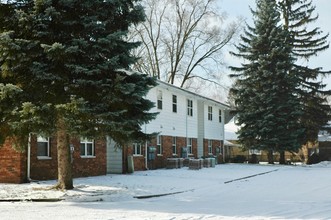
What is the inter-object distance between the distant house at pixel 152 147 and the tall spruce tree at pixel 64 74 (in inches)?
61.3

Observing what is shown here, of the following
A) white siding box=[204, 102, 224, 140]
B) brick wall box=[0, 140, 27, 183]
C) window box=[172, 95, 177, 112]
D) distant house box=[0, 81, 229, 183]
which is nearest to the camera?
brick wall box=[0, 140, 27, 183]

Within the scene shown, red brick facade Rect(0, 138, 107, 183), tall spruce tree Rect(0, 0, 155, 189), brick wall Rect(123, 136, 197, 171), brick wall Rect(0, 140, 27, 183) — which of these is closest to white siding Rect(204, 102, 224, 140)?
brick wall Rect(123, 136, 197, 171)

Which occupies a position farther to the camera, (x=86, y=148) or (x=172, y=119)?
(x=172, y=119)

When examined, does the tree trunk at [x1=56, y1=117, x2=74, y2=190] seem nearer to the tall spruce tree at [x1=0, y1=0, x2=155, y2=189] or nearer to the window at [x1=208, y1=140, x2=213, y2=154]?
the tall spruce tree at [x1=0, y1=0, x2=155, y2=189]

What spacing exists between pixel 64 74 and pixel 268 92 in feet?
89.0

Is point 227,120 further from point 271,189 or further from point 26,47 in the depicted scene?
point 26,47

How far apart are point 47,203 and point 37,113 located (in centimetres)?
260

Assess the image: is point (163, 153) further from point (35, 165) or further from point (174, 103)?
point (35, 165)

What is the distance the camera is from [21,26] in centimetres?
1373

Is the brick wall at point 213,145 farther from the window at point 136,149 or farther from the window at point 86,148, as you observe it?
the window at point 86,148

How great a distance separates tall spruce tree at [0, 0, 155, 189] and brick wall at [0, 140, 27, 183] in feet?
11.6

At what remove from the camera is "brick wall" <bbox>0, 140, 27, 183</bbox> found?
1773 cm

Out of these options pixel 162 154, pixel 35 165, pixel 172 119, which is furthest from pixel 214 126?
pixel 35 165

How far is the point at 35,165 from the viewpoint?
18547 mm
